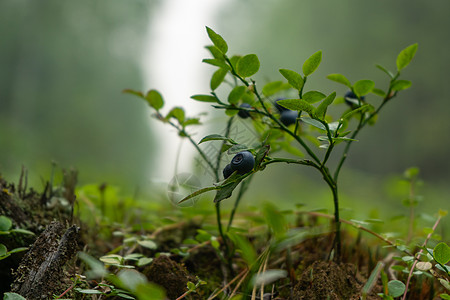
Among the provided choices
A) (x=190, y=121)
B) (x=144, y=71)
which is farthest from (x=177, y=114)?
(x=144, y=71)

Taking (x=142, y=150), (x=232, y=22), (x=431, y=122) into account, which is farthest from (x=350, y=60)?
(x=142, y=150)

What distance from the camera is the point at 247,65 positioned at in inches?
30.7

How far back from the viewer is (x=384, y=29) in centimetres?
1572

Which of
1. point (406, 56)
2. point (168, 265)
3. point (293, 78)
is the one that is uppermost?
point (406, 56)

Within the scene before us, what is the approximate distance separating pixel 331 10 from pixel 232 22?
1090 cm

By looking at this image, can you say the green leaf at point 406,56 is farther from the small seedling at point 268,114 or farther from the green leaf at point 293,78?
the green leaf at point 293,78

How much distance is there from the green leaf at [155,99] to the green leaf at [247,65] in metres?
0.36

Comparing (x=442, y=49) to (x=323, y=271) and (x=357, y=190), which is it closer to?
(x=357, y=190)

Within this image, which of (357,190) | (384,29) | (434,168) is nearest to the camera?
(357,190)

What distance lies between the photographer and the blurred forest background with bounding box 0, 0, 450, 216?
1230 cm

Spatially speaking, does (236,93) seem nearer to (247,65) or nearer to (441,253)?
(247,65)

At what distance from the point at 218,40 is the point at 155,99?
1.23ft

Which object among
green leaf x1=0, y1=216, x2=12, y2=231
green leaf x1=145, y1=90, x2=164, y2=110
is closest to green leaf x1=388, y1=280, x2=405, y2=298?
green leaf x1=145, y1=90, x2=164, y2=110

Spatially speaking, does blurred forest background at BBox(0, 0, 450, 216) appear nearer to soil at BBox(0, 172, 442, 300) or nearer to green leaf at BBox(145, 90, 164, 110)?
soil at BBox(0, 172, 442, 300)
